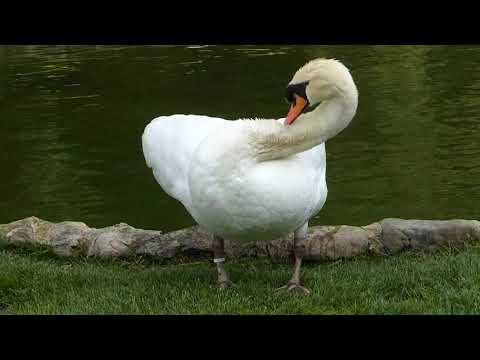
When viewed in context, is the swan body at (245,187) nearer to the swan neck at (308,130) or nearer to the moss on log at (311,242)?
the swan neck at (308,130)

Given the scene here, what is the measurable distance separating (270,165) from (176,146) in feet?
3.69

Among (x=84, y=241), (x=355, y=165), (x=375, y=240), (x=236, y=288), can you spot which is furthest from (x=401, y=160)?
(x=236, y=288)

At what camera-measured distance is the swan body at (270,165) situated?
20.9 ft

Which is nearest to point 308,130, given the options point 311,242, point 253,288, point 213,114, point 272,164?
point 272,164

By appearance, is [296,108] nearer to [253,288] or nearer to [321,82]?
[321,82]

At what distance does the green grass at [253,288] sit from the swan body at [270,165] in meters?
0.56

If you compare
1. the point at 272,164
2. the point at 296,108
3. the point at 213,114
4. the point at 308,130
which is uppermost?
the point at 296,108

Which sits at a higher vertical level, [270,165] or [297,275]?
[270,165]

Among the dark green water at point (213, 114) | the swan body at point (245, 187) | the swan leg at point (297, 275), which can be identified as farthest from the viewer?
the dark green water at point (213, 114)

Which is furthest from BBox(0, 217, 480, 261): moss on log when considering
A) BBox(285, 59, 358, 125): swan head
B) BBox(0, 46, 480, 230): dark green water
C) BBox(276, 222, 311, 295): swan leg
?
BBox(285, 59, 358, 125): swan head

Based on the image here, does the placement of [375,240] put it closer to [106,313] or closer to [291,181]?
[291,181]

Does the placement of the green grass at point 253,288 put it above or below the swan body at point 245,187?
below

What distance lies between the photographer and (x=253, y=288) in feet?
23.3

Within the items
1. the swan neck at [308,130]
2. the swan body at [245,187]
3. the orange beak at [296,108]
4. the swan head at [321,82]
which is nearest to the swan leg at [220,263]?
the swan body at [245,187]
